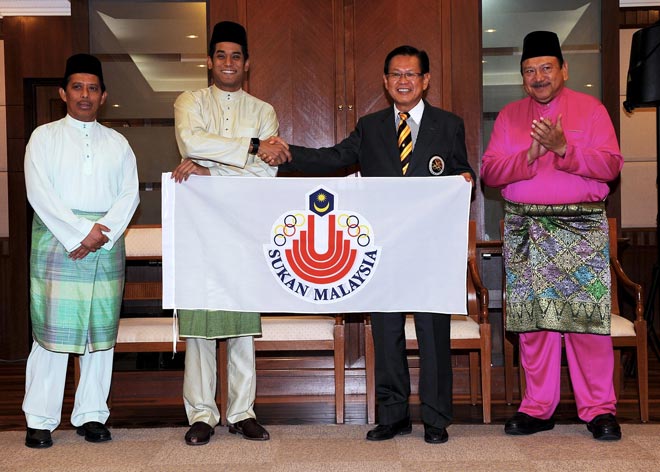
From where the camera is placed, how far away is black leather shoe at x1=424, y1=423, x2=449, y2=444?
3357 mm

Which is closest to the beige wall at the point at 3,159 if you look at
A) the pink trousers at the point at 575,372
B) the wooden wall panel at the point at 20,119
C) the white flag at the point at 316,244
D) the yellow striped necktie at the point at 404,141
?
the wooden wall panel at the point at 20,119

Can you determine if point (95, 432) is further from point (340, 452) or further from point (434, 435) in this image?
point (434, 435)

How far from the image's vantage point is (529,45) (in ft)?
11.3

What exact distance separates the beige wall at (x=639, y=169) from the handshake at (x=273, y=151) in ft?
13.5

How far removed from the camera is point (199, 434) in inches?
134

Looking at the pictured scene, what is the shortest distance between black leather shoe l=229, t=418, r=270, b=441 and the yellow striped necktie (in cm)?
130

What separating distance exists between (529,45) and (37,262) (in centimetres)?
238

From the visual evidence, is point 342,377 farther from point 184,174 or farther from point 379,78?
point 379,78

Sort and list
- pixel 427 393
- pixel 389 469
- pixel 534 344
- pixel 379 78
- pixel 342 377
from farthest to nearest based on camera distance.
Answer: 1. pixel 379 78
2. pixel 342 377
3. pixel 534 344
4. pixel 427 393
5. pixel 389 469

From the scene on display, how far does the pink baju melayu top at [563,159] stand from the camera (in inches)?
133

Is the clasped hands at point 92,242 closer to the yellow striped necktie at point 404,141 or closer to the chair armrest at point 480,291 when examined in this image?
the yellow striped necktie at point 404,141

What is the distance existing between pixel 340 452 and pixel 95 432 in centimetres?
111

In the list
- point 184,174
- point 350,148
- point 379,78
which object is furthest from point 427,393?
point 379,78

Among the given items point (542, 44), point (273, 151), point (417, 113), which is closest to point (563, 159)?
point (542, 44)
